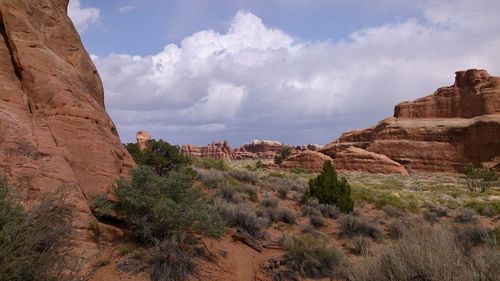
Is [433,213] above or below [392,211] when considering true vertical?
below

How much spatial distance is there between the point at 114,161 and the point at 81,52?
12.8 feet

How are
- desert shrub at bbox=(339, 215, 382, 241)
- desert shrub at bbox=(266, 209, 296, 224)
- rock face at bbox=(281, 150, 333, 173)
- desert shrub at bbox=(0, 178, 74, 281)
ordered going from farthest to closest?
rock face at bbox=(281, 150, 333, 173), desert shrub at bbox=(266, 209, 296, 224), desert shrub at bbox=(339, 215, 382, 241), desert shrub at bbox=(0, 178, 74, 281)

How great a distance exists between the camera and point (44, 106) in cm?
890

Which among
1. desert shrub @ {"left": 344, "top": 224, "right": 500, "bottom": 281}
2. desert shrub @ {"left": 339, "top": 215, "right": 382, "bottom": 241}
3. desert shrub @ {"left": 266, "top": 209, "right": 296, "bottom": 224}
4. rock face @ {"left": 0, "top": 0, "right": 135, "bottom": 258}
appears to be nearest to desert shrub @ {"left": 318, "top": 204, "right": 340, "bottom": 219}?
desert shrub @ {"left": 339, "top": 215, "right": 382, "bottom": 241}

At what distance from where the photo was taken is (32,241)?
4.61 metres

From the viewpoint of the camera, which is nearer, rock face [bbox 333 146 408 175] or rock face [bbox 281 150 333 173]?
rock face [bbox 281 150 333 173]

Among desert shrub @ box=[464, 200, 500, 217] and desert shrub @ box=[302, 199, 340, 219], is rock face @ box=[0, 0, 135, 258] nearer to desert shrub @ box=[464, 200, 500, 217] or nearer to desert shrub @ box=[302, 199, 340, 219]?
desert shrub @ box=[302, 199, 340, 219]

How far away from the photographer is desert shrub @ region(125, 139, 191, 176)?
56.6 ft

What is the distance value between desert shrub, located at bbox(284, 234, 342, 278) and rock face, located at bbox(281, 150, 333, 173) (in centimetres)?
3945

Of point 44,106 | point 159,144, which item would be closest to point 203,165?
point 159,144

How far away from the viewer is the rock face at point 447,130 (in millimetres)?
53625

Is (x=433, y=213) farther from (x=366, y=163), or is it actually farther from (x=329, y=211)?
(x=366, y=163)

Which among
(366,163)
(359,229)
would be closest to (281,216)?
(359,229)

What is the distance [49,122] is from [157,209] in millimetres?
2963
